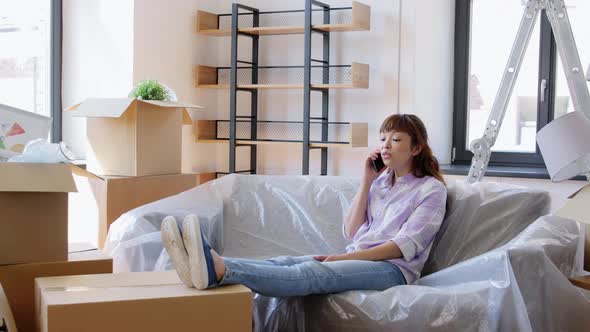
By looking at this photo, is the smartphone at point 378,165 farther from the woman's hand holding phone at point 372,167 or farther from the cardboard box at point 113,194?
the cardboard box at point 113,194

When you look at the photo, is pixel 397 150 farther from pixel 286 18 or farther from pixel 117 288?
pixel 286 18

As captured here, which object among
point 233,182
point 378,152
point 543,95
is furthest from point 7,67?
point 543,95

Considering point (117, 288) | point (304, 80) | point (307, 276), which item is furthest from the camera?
point (304, 80)

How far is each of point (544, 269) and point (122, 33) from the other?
9.51ft

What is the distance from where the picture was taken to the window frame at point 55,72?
425cm

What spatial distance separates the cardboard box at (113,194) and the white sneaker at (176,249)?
114 cm

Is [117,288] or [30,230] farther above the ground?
[30,230]

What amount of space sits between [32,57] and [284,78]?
1473 mm

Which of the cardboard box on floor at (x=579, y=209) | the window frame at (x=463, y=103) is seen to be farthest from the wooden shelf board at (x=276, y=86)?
the cardboard box on floor at (x=579, y=209)

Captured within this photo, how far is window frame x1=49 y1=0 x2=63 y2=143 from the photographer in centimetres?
425

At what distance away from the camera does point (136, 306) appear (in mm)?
1772

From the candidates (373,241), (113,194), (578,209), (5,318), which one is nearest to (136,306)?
(5,318)

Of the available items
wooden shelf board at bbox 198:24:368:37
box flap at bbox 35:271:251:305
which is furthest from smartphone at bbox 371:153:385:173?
wooden shelf board at bbox 198:24:368:37

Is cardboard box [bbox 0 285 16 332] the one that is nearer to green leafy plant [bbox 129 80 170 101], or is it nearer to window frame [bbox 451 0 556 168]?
green leafy plant [bbox 129 80 170 101]
